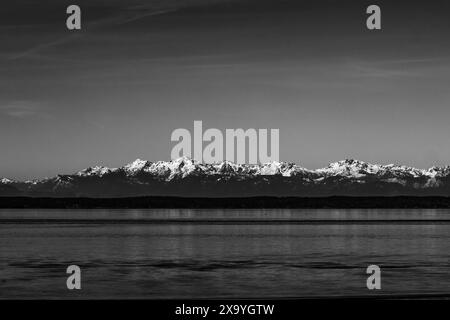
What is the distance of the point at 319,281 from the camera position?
144 ft

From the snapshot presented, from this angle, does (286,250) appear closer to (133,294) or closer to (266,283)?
(266,283)

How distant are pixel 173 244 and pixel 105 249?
37.2 ft

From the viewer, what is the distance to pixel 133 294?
3816 cm

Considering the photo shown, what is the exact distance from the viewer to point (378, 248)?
2936 inches

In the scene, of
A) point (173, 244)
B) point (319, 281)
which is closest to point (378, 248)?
point (173, 244)
